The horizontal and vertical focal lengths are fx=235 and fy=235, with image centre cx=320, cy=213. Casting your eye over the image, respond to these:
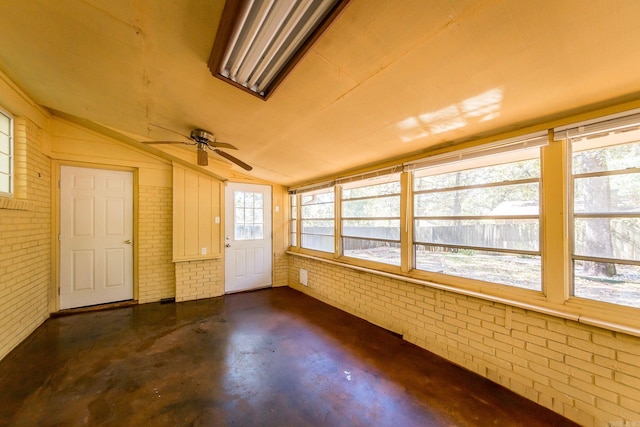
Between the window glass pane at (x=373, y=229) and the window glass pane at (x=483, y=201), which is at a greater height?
the window glass pane at (x=483, y=201)

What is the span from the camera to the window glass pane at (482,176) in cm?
200

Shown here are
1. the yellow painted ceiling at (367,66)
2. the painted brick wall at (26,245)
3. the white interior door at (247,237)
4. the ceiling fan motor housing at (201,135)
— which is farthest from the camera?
the white interior door at (247,237)

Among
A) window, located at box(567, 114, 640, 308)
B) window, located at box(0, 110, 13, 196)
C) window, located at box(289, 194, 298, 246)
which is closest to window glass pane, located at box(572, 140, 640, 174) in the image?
window, located at box(567, 114, 640, 308)

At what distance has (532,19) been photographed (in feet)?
3.46

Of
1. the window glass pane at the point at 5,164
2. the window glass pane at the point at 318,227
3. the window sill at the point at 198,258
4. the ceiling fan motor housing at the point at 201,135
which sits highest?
the ceiling fan motor housing at the point at 201,135

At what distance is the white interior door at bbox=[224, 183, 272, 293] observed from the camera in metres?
4.46

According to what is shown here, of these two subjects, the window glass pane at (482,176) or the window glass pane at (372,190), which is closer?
the window glass pane at (482,176)

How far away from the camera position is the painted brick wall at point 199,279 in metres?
3.99

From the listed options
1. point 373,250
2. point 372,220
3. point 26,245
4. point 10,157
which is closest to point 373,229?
point 372,220

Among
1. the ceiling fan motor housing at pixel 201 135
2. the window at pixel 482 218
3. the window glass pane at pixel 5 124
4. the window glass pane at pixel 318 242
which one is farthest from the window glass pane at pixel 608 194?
the window glass pane at pixel 5 124

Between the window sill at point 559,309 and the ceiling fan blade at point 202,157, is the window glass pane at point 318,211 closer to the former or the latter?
the window sill at point 559,309

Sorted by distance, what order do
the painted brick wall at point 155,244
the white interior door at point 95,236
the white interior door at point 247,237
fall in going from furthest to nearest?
the white interior door at point 247,237 → the painted brick wall at point 155,244 → the white interior door at point 95,236

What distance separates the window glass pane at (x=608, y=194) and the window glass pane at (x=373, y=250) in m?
1.66

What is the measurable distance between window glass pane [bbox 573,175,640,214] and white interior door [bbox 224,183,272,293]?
435 centimetres
